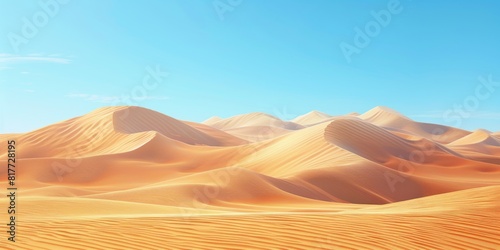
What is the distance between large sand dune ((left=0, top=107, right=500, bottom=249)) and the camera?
6660mm

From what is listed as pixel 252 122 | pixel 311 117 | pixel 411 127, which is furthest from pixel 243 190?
pixel 311 117

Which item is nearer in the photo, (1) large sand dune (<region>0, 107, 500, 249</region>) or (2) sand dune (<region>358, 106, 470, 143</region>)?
(1) large sand dune (<region>0, 107, 500, 249</region>)

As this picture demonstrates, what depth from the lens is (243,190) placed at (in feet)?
62.2

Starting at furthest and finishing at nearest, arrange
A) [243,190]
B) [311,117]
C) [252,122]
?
1. [311,117]
2. [252,122]
3. [243,190]

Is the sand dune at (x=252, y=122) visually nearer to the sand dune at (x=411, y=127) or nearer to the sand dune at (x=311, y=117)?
the sand dune at (x=311, y=117)

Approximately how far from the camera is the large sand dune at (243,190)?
6660 mm

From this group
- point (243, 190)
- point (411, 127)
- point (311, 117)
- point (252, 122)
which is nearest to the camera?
point (243, 190)

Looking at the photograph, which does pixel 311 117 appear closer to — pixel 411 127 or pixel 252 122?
pixel 252 122

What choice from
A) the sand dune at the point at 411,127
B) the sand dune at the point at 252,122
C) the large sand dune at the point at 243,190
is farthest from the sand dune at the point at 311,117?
the large sand dune at the point at 243,190

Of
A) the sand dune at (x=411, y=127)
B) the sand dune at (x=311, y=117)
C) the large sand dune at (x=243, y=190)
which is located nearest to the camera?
the large sand dune at (x=243, y=190)

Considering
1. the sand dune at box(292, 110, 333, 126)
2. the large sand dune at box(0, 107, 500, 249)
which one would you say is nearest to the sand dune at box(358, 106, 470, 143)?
the sand dune at box(292, 110, 333, 126)

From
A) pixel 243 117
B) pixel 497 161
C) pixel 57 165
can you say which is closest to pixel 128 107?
pixel 57 165

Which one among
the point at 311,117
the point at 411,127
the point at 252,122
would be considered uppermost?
the point at 311,117

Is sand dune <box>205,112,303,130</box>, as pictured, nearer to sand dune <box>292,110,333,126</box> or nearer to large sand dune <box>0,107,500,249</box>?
sand dune <box>292,110,333,126</box>
